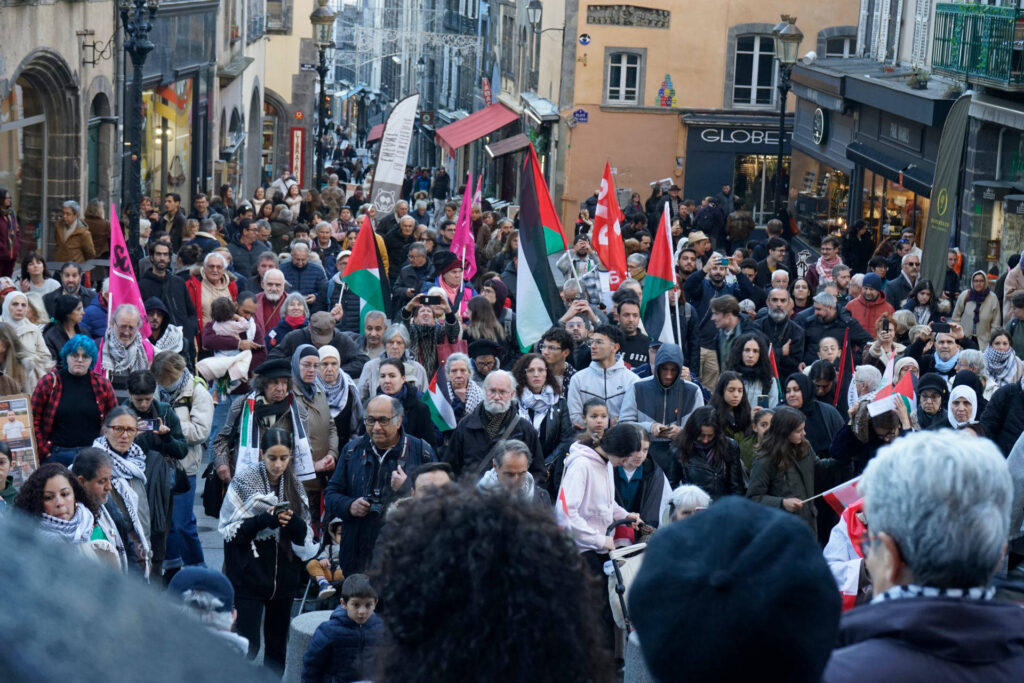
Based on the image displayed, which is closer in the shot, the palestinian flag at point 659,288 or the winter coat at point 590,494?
the winter coat at point 590,494

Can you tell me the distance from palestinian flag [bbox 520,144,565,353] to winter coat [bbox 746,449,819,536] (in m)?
3.92

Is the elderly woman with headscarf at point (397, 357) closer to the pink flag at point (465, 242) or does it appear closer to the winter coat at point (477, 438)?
the winter coat at point (477, 438)

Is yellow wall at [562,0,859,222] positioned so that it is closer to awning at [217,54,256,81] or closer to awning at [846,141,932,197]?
awning at [217,54,256,81]

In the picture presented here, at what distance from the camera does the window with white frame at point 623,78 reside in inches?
1510

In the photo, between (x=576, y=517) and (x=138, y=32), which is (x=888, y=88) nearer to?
(x=138, y=32)

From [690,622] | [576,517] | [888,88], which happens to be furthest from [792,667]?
[888,88]

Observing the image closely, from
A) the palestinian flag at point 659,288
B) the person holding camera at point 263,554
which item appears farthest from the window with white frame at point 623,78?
the person holding camera at point 263,554

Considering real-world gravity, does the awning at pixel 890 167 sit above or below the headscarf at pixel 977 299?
above

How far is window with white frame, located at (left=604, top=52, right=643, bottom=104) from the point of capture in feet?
126

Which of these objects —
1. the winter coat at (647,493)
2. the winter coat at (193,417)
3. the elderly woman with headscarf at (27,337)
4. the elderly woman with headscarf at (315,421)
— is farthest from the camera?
the elderly woman with headscarf at (27,337)

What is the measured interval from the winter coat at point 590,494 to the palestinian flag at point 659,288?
5238 mm

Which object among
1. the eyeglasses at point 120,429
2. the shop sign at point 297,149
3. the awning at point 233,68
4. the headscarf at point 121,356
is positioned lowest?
the shop sign at point 297,149

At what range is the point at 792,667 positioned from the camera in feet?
5.90

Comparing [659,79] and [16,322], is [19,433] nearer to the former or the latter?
[16,322]
